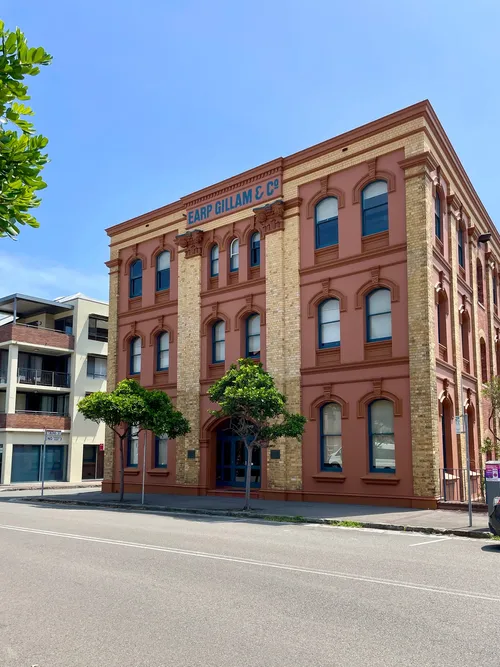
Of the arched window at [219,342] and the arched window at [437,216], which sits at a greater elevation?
the arched window at [437,216]

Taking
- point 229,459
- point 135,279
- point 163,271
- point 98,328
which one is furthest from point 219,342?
point 98,328

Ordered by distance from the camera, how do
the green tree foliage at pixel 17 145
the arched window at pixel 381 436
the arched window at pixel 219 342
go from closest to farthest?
1. the green tree foliage at pixel 17 145
2. the arched window at pixel 381 436
3. the arched window at pixel 219 342

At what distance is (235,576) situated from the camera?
9250 mm

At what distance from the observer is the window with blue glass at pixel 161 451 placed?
2842cm

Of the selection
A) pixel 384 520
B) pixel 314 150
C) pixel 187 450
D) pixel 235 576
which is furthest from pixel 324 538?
pixel 314 150

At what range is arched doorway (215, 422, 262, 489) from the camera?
2606 centimetres

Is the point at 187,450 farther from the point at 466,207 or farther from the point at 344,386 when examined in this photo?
the point at 466,207

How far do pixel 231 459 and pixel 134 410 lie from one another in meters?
5.27

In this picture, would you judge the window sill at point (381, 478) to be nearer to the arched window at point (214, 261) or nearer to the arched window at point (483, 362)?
the arched window at point (483, 362)

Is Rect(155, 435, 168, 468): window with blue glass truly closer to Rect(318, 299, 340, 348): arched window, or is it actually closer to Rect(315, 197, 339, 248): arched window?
Rect(318, 299, 340, 348): arched window

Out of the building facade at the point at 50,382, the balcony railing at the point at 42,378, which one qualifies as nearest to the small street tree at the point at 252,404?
the building facade at the point at 50,382

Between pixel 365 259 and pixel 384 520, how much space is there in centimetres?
922

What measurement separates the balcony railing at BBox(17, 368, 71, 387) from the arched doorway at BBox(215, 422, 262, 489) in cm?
1862

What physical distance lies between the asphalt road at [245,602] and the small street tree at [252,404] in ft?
21.9
